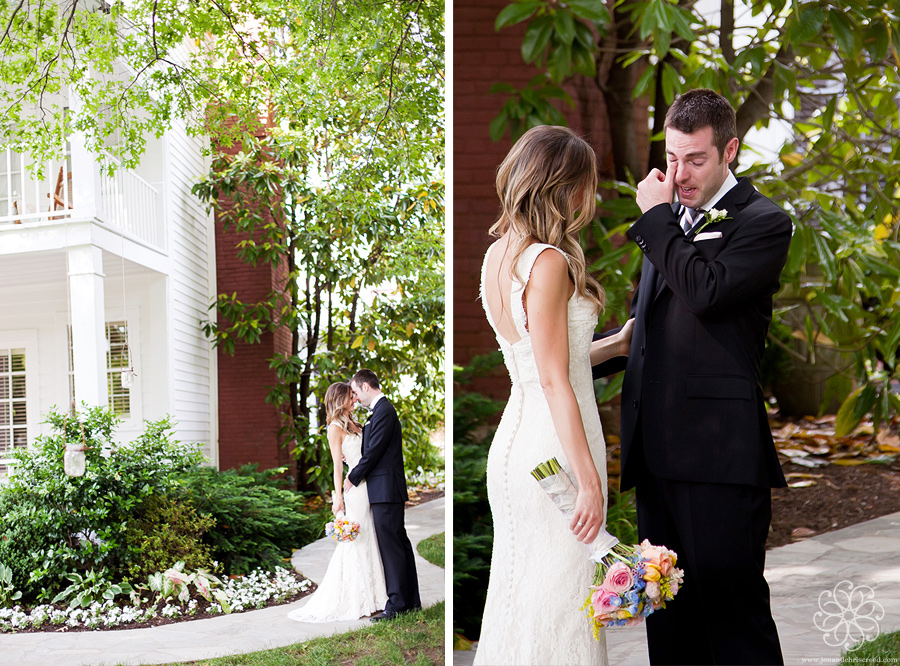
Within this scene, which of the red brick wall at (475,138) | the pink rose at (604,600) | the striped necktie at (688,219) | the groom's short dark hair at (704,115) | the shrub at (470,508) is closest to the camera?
the pink rose at (604,600)

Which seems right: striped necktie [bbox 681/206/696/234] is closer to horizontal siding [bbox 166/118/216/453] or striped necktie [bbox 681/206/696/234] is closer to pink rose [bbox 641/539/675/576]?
pink rose [bbox 641/539/675/576]

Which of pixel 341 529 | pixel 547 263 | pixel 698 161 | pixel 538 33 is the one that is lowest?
pixel 341 529

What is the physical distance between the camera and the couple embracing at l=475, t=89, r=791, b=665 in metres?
1.94

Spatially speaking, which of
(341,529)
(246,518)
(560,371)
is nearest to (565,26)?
(560,371)

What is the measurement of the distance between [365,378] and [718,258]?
5.08 feet

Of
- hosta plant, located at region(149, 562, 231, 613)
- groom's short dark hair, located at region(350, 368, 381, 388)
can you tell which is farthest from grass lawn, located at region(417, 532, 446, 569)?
hosta plant, located at region(149, 562, 231, 613)

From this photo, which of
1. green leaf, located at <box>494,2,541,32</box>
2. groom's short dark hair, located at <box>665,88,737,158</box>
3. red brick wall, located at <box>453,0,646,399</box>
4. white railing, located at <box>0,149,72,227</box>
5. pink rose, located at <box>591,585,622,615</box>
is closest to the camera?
pink rose, located at <box>591,585,622,615</box>

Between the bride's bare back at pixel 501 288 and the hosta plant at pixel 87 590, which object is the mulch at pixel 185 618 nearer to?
Result: the hosta plant at pixel 87 590

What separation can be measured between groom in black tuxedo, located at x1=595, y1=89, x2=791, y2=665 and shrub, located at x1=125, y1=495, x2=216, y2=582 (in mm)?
1682

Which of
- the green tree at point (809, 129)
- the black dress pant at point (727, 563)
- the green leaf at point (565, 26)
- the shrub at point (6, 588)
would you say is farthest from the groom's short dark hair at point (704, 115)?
the shrub at point (6, 588)

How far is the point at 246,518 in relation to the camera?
9.64 feet

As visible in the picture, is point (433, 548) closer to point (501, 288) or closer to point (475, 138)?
point (501, 288)

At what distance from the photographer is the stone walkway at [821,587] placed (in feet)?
9.52

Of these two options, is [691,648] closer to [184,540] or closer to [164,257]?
[184,540]
